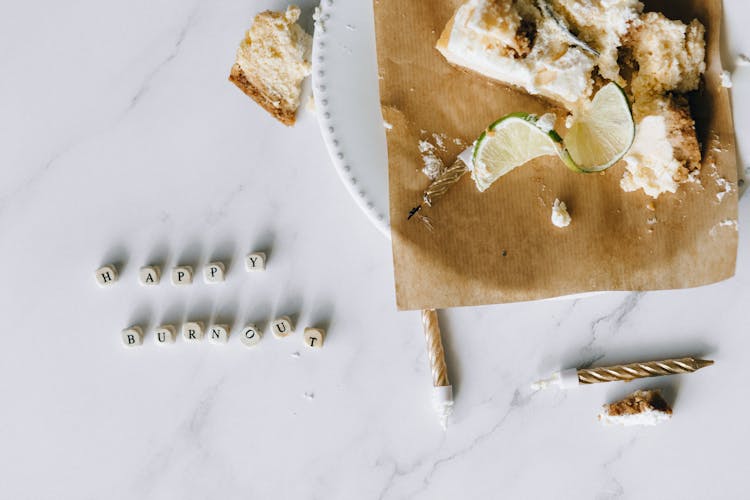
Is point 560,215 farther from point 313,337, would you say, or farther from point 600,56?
point 313,337

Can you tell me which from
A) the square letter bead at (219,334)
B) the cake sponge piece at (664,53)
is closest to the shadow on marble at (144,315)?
the square letter bead at (219,334)

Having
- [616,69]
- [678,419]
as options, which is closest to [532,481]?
[678,419]

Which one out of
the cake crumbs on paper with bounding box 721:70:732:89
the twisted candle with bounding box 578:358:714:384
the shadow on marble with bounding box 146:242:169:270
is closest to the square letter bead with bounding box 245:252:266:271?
the shadow on marble with bounding box 146:242:169:270

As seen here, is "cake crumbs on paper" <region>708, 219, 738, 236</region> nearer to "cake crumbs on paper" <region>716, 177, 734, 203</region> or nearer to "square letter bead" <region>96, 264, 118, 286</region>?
"cake crumbs on paper" <region>716, 177, 734, 203</region>

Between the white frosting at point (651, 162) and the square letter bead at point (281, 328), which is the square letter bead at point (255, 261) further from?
the white frosting at point (651, 162)

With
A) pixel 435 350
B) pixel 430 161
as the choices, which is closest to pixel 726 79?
pixel 430 161

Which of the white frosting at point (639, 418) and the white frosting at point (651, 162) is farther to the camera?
the white frosting at point (639, 418)

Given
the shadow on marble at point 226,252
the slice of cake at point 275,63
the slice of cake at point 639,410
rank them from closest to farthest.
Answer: the slice of cake at point 275,63 < the slice of cake at point 639,410 < the shadow on marble at point 226,252

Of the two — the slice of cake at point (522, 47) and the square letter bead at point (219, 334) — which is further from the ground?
the slice of cake at point (522, 47)
